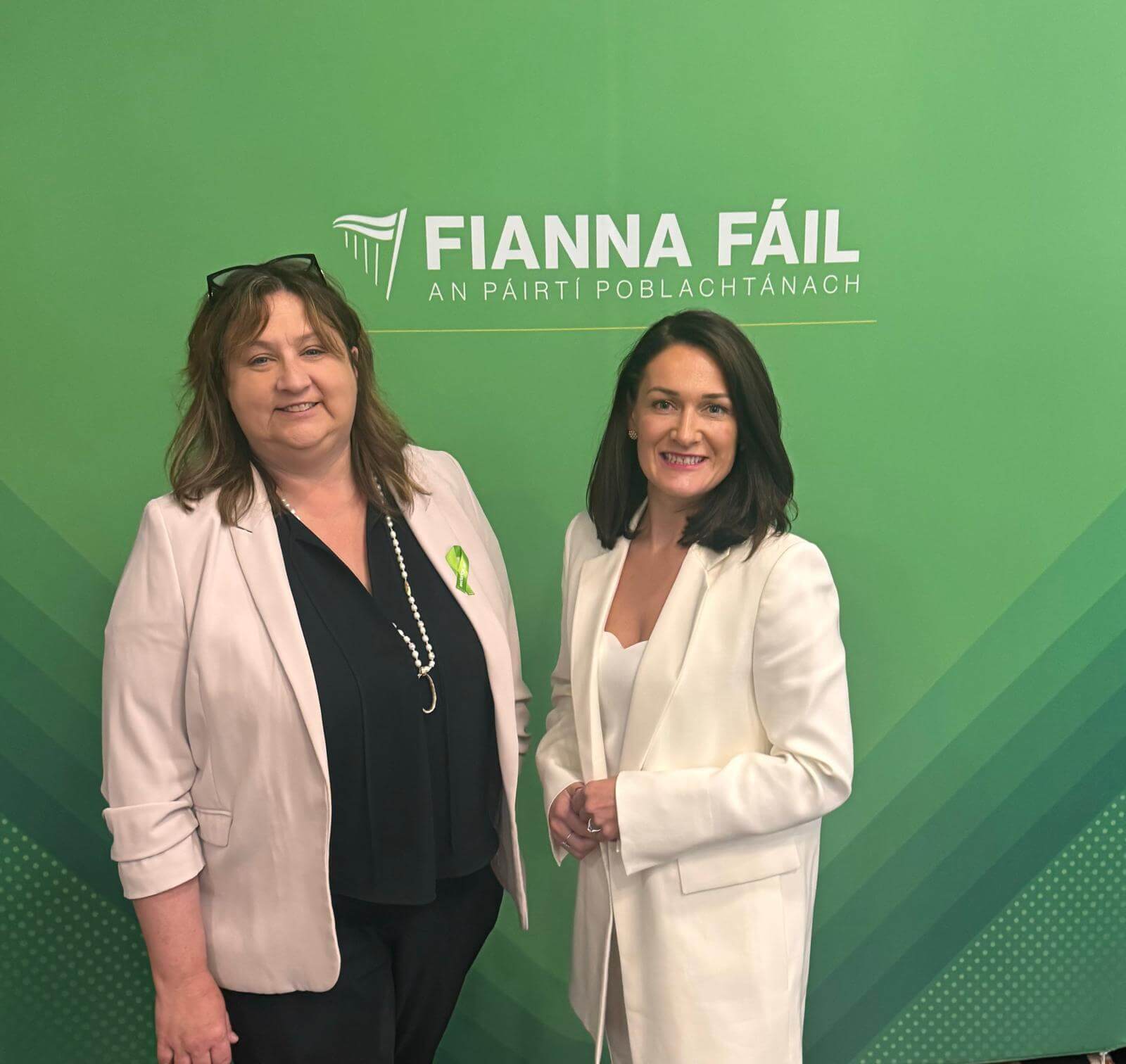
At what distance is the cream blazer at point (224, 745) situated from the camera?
165 cm

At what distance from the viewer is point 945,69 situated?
2.24m

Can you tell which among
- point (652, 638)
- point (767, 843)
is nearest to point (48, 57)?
point (652, 638)

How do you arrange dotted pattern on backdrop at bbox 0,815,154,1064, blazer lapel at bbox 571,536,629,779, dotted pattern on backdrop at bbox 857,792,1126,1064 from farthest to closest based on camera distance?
dotted pattern on backdrop at bbox 857,792,1126,1064 → dotted pattern on backdrop at bbox 0,815,154,1064 → blazer lapel at bbox 571,536,629,779

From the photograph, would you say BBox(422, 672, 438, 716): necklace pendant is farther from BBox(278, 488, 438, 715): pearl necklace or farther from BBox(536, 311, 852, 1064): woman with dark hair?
BBox(536, 311, 852, 1064): woman with dark hair

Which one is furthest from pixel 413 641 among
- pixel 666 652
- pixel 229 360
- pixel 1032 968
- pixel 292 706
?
pixel 1032 968

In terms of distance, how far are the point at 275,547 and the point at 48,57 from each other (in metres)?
1.28

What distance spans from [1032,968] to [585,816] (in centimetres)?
161

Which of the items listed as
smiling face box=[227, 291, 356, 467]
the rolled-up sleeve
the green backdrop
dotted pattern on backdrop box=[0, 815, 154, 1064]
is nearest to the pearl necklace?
smiling face box=[227, 291, 356, 467]

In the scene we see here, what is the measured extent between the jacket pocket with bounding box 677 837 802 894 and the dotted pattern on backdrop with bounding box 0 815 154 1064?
153cm

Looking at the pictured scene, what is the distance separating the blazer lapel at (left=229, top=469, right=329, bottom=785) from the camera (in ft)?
5.41

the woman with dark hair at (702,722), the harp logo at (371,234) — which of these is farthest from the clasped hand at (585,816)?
the harp logo at (371,234)

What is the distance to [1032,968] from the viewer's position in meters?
2.71

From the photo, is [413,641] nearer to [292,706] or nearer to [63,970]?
[292,706]

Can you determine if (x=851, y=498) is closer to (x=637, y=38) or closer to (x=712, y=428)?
(x=712, y=428)
